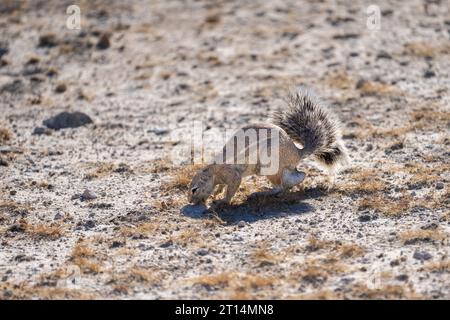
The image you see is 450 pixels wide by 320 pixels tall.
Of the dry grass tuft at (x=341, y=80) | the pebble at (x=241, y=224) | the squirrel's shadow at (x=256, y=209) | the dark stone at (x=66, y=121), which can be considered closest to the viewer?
the pebble at (x=241, y=224)

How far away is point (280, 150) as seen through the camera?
1114 cm

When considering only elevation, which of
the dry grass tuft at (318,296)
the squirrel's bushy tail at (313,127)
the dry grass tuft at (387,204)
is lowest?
the dry grass tuft at (318,296)

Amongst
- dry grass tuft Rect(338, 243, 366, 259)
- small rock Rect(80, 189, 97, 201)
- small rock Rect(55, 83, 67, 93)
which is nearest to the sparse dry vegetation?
small rock Rect(55, 83, 67, 93)

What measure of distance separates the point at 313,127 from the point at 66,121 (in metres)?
5.64

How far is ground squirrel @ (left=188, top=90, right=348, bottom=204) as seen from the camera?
35.9ft

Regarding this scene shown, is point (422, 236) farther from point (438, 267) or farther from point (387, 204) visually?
point (387, 204)

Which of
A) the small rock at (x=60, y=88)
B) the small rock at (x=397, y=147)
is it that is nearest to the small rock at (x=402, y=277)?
the small rock at (x=397, y=147)

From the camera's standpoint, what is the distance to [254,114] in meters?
16.0

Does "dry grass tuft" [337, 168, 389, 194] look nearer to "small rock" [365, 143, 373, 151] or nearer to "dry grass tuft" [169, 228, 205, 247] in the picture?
"small rock" [365, 143, 373, 151]

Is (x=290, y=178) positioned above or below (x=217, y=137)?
below

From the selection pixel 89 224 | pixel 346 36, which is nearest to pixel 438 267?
pixel 89 224

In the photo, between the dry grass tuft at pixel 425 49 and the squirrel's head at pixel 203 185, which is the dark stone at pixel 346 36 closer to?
the dry grass tuft at pixel 425 49

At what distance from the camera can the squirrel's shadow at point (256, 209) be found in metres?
10.9
